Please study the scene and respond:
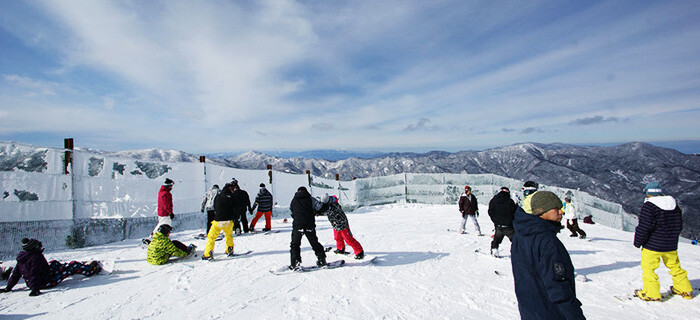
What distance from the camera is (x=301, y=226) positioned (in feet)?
20.0

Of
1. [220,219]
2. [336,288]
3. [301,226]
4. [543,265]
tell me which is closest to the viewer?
[543,265]

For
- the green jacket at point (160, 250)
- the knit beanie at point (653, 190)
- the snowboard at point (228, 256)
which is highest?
the knit beanie at point (653, 190)

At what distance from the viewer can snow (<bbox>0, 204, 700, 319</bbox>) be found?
4.44 meters

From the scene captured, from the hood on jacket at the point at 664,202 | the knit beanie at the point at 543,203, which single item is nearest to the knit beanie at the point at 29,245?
the knit beanie at the point at 543,203

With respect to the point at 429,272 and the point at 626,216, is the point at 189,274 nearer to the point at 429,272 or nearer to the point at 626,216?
the point at 429,272

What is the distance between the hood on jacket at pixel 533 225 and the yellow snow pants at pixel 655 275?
3.64 meters

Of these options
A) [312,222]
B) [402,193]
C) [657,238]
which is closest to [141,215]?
[312,222]

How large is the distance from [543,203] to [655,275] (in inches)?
160

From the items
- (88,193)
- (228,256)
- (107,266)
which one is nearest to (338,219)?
(228,256)

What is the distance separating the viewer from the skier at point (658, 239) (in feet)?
15.0

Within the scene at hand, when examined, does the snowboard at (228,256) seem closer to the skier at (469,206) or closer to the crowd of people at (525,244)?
the crowd of people at (525,244)

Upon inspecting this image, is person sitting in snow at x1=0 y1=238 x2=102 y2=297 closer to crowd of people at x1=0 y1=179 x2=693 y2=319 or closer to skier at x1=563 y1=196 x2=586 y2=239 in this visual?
crowd of people at x1=0 y1=179 x2=693 y2=319

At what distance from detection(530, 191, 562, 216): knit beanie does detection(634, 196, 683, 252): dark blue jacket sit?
3403 mm

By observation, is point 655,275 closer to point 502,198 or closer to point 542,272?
point 502,198
